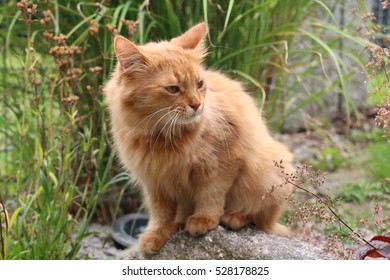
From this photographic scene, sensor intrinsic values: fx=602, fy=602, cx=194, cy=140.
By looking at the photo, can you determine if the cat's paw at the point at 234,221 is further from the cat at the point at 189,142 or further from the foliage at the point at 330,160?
the foliage at the point at 330,160

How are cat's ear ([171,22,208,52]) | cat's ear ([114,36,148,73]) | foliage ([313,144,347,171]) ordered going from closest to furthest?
cat's ear ([114,36,148,73]) → cat's ear ([171,22,208,52]) → foliage ([313,144,347,171])

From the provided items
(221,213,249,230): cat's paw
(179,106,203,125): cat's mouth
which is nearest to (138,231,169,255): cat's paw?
(221,213,249,230): cat's paw

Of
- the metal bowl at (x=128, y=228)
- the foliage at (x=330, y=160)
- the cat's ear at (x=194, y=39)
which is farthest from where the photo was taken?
the foliage at (x=330, y=160)

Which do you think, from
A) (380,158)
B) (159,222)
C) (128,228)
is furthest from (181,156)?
(380,158)

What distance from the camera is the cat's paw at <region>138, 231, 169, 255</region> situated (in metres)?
2.25

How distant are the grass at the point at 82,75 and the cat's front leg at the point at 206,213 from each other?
1.43 feet

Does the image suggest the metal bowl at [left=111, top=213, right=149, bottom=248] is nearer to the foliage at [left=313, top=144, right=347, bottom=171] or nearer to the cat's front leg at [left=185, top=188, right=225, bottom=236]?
the cat's front leg at [left=185, top=188, right=225, bottom=236]

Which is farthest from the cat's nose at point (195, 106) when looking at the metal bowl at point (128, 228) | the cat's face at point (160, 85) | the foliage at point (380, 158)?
the foliage at point (380, 158)

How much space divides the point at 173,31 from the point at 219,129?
32.1 inches

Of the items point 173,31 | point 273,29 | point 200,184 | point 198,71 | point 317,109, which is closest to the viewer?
point 198,71

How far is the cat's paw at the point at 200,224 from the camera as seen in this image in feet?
7.17

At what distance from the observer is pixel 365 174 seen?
388 centimetres
